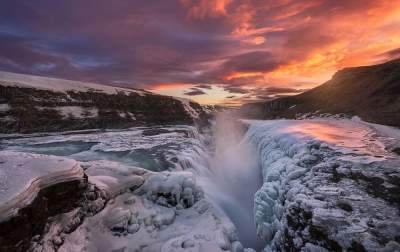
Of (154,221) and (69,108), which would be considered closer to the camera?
(154,221)

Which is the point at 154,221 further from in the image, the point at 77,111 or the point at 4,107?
the point at 77,111

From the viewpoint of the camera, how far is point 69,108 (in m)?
41.9

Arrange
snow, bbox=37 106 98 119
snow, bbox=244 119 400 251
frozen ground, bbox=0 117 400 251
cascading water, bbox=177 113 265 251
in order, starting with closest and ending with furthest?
snow, bbox=244 119 400 251
frozen ground, bbox=0 117 400 251
cascading water, bbox=177 113 265 251
snow, bbox=37 106 98 119

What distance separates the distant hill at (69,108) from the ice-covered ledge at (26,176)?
96.7ft

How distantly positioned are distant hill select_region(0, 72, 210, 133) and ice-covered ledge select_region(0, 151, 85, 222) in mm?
29486

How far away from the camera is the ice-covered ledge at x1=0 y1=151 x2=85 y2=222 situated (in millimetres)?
5207

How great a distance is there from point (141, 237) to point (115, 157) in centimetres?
1128

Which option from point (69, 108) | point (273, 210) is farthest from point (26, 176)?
point (69, 108)

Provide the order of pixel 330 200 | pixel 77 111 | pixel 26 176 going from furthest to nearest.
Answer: pixel 77 111, pixel 26 176, pixel 330 200

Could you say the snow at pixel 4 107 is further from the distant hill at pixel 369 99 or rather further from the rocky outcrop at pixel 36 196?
the distant hill at pixel 369 99

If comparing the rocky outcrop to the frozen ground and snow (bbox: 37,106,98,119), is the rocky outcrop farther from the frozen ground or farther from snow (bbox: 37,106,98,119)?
snow (bbox: 37,106,98,119)

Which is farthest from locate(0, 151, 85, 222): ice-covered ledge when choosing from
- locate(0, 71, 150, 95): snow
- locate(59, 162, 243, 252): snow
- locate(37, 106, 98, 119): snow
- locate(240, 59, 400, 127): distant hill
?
locate(0, 71, 150, 95): snow

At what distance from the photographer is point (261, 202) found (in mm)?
8859

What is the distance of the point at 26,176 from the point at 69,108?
1614 inches
